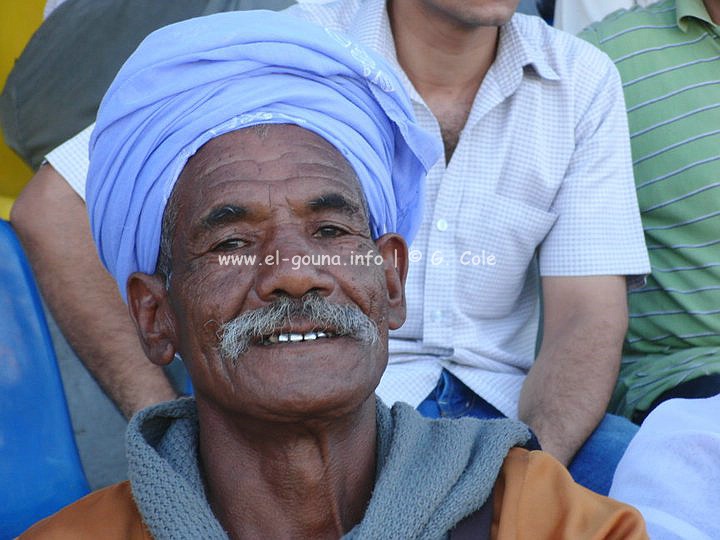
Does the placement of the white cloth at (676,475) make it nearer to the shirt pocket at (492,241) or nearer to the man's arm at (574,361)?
the man's arm at (574,361)

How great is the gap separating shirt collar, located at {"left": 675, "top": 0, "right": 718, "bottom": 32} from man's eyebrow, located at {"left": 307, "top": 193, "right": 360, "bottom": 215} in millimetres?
1781

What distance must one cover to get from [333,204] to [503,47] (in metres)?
1.36

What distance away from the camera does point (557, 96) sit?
3385mm

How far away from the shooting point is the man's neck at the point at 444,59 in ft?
11.2

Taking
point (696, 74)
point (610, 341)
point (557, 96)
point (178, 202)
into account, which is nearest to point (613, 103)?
point (557, 96)

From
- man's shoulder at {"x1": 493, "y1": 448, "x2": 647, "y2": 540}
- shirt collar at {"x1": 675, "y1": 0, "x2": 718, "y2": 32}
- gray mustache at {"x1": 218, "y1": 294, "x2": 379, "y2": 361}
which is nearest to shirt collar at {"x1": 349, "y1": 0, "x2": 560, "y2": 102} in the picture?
shirt collar at {"x1": 675, "y1": 0, "x2": 718, "y2": 32}

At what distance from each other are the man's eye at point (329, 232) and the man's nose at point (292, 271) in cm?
6

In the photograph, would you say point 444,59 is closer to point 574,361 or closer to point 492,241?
point 492,241

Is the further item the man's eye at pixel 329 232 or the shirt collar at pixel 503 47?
the shirt collar at pixel 503 47

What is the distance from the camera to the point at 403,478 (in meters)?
2.11

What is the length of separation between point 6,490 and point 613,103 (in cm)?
188

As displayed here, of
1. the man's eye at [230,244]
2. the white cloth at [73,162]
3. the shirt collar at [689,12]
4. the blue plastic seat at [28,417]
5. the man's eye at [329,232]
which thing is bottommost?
the blue plastic seat at [28,417]

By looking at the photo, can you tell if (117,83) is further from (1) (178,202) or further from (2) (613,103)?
(2) (613,103)

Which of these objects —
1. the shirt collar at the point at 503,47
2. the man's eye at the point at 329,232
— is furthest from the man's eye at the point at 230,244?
the shirt collar at the point at 503,47
